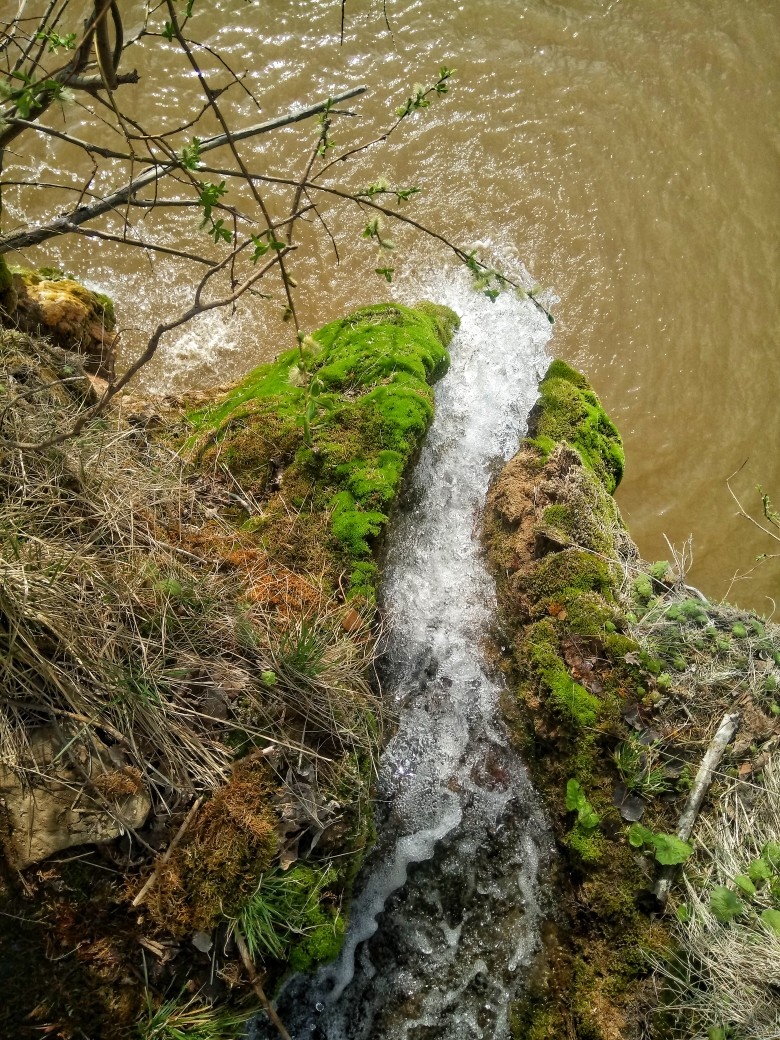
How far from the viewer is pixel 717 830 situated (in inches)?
141

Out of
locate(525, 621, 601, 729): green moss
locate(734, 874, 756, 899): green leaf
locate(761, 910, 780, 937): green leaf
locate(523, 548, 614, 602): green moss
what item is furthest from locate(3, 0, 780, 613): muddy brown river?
locate(761, 910, 780, 937): green leaf

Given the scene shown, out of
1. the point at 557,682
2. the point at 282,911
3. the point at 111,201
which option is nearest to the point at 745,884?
the point at 557,682

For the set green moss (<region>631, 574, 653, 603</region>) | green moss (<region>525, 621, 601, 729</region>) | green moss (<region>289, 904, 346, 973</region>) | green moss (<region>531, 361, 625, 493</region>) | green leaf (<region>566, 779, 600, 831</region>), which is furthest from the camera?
green moss (<region>531, 361, 625, 493</region>)

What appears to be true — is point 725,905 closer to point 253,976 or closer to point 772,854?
point 772,854

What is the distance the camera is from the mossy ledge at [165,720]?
2.70 metres

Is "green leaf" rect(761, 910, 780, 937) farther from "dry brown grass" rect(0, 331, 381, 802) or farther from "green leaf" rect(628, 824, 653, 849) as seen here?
"dry brown grass" rect(0, 331, 381, 802)

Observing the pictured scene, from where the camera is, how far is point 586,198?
698 centimetres

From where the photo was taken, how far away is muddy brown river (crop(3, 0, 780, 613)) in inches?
246

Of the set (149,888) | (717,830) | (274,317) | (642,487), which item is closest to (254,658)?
(149,888)

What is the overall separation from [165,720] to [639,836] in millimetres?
2362

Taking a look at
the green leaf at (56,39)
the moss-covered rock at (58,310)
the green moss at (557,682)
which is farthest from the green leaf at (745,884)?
the green leaf at (56,39)

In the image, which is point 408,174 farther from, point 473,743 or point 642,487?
point 473,743

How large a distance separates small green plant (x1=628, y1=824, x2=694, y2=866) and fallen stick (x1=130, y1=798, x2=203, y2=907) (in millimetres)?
2118

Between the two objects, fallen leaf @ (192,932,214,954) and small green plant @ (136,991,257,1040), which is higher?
fallen leaf @ (192,932,214,954)
